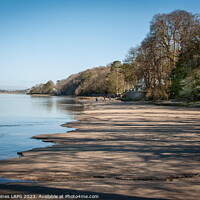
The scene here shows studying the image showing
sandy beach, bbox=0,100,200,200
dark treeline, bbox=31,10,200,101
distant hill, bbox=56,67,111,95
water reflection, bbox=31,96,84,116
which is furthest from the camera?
distant hill, bbox=56,67,111,95

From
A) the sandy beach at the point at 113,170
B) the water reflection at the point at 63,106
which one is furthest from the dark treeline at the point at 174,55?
the sandy beach at the point at 113,170

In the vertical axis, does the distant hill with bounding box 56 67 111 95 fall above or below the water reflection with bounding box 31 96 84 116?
above

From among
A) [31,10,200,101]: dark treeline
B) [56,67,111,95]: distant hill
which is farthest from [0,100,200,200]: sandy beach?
[56,67,111,95]: distant hill

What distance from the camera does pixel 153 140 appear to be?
8.51 meters

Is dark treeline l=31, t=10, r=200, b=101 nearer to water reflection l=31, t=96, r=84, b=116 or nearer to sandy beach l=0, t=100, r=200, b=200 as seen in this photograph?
water reflection l=31, t=96, r=84, b=116

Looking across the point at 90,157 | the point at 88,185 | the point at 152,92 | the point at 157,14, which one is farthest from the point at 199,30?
the point at 88,185

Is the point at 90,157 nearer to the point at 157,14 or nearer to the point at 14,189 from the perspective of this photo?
the point at 14,189

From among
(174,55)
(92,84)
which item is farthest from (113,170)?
(92,84)

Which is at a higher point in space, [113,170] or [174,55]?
[174,55]

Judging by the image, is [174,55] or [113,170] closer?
[113,170]

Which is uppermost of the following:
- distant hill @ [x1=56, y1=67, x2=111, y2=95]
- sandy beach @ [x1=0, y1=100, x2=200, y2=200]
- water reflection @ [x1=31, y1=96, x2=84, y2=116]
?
distant hill @ [x1=56, y1=67, x2=111, y2=95]

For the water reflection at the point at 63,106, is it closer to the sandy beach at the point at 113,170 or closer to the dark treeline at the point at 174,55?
the dark treeline at the point at 174,55

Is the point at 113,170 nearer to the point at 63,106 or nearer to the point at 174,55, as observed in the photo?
the point at 63,106

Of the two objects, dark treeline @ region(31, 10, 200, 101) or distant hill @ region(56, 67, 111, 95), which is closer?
dark treeline @ region(31, 10, 200, 101)
